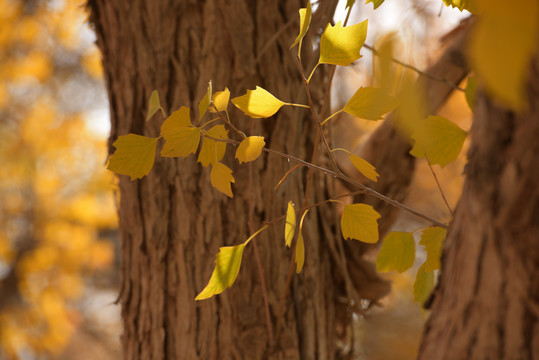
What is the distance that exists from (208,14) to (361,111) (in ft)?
1.25

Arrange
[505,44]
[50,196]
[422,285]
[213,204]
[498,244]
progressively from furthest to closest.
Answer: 1. [50,196]
2. [213,204]
3. [422,285]
4. [498,244]
5. [505,44]

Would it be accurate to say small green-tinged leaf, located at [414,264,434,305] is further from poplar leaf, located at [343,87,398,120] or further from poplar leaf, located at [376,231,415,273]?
poplar leaf, located at [343,87,398,120]

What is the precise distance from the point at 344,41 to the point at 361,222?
163mm

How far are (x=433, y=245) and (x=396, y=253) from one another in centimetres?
4

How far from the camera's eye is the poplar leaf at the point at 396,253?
0.50 m

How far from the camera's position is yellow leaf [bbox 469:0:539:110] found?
0.17 metres

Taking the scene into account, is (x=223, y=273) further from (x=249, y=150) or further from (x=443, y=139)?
(x=443, y=139)

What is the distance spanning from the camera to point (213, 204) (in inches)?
27.2

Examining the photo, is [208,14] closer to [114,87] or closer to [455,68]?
[114,87]

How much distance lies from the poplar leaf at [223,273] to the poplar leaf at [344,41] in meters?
0.18

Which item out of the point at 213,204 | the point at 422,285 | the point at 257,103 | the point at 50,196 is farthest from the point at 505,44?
the point at 50,196

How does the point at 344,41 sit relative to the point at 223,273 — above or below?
above

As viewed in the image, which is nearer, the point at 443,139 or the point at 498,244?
the point at 498,244

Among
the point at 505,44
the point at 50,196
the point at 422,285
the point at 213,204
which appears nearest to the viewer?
the point at 505,44
